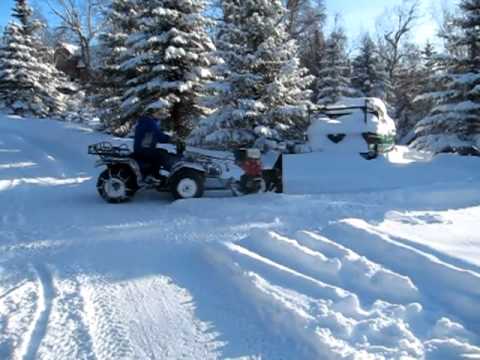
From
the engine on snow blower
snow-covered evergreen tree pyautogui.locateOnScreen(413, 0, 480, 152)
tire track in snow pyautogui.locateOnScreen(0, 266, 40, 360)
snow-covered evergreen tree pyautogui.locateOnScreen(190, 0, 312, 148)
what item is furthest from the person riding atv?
snow-covered evergreen tree pyautogui.locateOnScreen(413, 0, 480, 152)

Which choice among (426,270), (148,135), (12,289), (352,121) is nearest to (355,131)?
(352,121)

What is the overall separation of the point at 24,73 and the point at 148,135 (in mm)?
19061

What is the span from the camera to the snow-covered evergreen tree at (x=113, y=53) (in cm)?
1644

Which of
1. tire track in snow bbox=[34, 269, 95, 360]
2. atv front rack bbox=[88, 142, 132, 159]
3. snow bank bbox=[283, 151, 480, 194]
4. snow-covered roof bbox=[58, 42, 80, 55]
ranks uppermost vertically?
snow-covered roof bbox=[58, 42, 80, 55]

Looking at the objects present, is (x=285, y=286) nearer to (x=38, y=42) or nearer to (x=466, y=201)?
(x=466, y=201)

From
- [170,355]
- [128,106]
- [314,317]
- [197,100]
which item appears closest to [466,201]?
[314,317]

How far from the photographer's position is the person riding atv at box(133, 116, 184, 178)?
6.96 meters

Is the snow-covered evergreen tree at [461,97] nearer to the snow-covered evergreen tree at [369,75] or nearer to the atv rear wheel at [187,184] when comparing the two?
the atv rear wheel at [187,184]

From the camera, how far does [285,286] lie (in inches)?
137

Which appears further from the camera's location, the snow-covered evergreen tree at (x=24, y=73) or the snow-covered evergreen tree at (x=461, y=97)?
the snow-covered evergreen tree at (x=24, y=73)

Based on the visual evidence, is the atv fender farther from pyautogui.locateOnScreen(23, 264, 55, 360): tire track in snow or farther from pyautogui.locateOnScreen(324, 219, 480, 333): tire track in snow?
pyautogui.locateOnScreen(23, 264, 55, 360): tire track in snow

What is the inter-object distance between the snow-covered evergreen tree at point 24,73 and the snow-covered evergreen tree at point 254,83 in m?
15.0

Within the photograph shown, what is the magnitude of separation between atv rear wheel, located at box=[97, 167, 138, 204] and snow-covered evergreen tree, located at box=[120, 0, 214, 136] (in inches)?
231

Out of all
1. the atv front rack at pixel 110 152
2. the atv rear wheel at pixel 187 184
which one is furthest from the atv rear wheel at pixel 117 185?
the atv rear wheel at pixel 187 184
